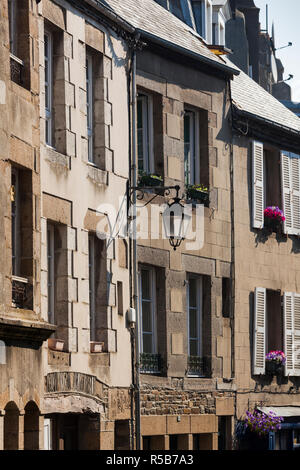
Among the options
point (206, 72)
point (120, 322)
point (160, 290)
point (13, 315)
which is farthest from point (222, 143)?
point (13, 315)

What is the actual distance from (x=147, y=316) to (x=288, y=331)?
4393 mm

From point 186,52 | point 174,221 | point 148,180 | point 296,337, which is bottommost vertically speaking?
point 296,337

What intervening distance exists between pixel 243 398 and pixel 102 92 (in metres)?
6.59

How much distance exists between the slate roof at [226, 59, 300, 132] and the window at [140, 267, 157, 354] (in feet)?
13.7

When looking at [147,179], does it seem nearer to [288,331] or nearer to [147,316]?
[147,316]

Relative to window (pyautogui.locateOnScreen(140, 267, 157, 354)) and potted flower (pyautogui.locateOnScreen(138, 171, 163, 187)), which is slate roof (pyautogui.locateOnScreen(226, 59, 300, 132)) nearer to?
potted flower (pyautogui.locateOnScreen(138, 171, 163, 187))

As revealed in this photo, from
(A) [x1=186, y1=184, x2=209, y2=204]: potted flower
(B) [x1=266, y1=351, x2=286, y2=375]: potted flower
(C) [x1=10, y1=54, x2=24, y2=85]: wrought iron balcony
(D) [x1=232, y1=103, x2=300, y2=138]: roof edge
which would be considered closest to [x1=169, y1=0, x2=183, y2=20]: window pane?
(D) [x1=232, y1=103, x2=300, y2=138]: roof edge

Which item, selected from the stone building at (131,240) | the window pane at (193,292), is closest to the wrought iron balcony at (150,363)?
the stone building at (131,240)

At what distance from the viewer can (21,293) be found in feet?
54.7

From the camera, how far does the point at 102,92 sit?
803 inches

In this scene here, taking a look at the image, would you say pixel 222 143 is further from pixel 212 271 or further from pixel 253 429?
pixel 253 429

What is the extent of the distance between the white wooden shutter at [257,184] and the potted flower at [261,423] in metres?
3.39

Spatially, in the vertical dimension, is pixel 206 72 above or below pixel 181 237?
above

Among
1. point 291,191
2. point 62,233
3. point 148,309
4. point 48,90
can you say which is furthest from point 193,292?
point 48,90
